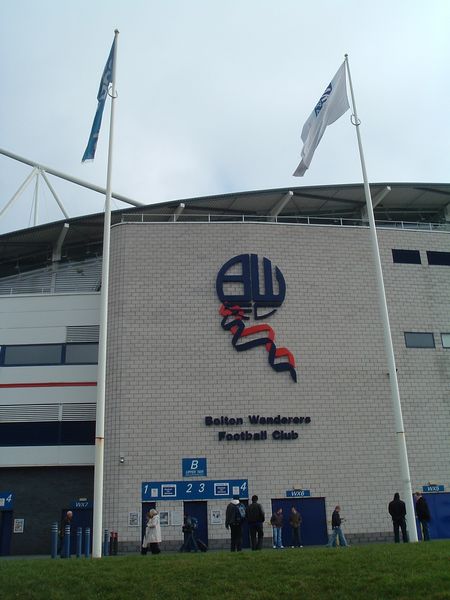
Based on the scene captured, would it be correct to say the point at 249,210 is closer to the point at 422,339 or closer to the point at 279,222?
the point at 279,222

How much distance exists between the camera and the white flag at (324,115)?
67.1ft

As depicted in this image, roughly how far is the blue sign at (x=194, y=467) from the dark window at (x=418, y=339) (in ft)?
34.0

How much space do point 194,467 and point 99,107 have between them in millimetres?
13776

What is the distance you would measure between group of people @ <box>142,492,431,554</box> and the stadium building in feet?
3.94

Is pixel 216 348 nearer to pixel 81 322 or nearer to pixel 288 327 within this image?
pixel 288 327

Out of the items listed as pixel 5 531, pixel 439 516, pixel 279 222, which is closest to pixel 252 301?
pixel 279 222

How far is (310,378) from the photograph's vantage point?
26.8 meters

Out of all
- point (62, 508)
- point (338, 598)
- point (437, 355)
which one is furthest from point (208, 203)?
point (338, 598)

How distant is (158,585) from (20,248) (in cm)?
2589

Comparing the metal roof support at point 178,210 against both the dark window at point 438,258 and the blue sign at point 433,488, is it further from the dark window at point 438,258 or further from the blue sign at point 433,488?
the blue sign at point 433,488

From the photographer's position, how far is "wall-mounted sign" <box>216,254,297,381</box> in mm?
26938

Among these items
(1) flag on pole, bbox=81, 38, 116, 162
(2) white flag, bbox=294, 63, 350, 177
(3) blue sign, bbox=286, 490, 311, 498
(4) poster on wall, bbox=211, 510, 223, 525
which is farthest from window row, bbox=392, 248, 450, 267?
(1) flag on pole, bbox=81, 38, 116, 162

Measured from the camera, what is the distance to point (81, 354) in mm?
28969

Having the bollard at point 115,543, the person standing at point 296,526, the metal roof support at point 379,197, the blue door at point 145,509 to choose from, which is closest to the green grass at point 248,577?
the person standing at point 296,526
